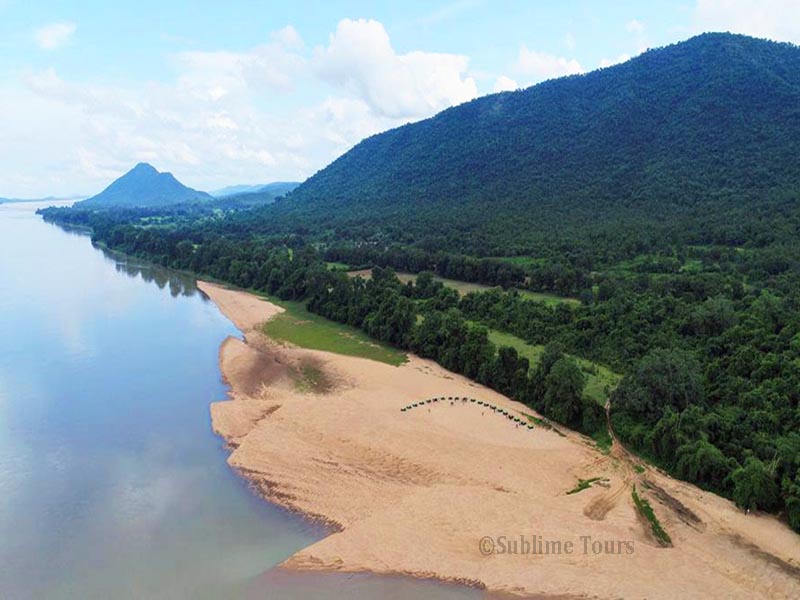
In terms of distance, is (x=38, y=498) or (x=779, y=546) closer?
(x=779, y=546)

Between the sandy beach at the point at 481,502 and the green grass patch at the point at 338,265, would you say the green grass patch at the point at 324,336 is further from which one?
the green grass patch at the point at 338,265

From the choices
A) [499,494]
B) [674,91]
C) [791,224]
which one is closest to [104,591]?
[499,494]

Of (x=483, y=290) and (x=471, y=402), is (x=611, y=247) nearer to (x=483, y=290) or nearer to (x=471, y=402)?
(x=483, y=290)

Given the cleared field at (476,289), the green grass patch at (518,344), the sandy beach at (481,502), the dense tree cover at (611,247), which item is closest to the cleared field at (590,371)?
the green grass patch at (518,344)

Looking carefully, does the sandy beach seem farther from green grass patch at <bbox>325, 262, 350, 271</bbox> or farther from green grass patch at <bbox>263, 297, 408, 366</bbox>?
green grass patch at <bbox>325, 262, 350, 271</bbox>

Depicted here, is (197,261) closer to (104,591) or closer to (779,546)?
(104,591)

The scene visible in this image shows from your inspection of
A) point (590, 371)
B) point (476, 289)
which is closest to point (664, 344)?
point (590, 371)

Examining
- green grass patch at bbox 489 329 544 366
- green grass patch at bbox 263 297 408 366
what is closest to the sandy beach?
green grass patch at bbox 489 329 544 366
